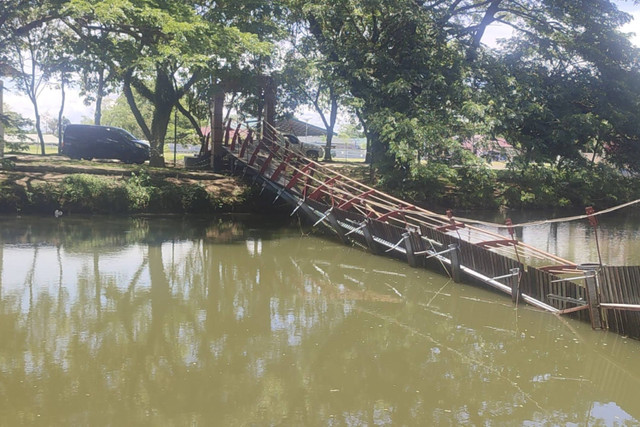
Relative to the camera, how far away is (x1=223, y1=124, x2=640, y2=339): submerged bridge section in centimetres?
608

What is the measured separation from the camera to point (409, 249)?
9609 mm

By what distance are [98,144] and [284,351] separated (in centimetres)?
1533

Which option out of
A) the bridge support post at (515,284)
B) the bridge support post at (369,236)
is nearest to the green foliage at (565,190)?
the bridge support post at (369,236)

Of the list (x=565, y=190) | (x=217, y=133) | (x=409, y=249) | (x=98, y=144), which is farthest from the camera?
(x=565, y=190)

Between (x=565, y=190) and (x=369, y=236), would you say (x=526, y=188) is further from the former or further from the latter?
(x=369, y=236)

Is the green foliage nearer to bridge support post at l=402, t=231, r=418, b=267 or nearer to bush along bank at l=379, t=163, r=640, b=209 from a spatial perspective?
bush along bank at l=379, t=163, r=640, b=209

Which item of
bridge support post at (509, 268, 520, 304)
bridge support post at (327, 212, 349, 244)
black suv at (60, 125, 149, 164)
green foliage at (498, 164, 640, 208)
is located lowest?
bridge support post at (509, 268, 520, 304)

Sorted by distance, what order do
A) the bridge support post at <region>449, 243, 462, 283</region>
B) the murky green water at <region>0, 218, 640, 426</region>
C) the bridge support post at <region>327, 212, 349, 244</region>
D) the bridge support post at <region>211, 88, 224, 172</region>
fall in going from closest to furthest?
the murky green water at <region>0, 218, 640, 426</region> → the bridge support post at <region>449, 243, 462, 283</region> → the bridge support post at <region>327, 212, 349, 244</region> → the bridge support post at <region>211, 88, 224, 172</region>

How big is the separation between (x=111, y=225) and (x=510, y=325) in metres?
10.1

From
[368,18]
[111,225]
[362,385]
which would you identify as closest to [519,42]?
[368,18]

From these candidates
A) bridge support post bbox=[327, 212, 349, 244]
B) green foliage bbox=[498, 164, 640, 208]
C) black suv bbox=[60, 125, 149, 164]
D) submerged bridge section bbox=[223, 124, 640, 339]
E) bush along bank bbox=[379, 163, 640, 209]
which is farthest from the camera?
green foliage bbox=[498, 164, 640, 208]

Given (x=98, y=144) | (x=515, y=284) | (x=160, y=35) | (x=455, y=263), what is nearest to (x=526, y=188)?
(x=455, y=263)

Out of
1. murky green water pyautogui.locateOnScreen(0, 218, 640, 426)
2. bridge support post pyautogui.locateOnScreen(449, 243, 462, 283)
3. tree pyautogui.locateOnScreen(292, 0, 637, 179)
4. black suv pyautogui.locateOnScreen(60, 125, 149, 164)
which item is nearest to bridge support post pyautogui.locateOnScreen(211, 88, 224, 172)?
black suv pyautogui.locateOnScreen(60, 125, 149, 164)

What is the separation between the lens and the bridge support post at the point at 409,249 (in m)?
9.55
